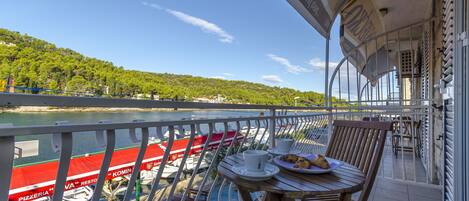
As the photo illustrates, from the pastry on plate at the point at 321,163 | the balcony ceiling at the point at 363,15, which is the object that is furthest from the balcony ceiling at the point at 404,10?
the pastry on plate at the point at 321,163

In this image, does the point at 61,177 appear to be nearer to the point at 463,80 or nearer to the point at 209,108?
the point at 209,108

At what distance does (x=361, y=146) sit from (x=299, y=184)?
3.09ft

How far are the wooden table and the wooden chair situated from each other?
11.0 inches

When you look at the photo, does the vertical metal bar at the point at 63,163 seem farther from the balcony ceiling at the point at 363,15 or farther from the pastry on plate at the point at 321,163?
the balcony ceiling at the point at 363,15

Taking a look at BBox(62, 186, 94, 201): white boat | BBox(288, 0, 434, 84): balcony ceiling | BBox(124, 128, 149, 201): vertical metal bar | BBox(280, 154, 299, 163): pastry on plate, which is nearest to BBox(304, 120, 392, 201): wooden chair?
BBox(280, 154, 299, 163): pastry on plate

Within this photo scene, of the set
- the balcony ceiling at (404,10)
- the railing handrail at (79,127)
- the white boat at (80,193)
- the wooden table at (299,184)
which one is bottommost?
the white boat at (80,193)

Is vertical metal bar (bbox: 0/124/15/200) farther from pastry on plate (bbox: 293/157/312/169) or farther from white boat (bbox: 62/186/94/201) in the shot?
white boat (bbox: 62/186/94/201)

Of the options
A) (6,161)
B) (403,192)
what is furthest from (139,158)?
(403,192)

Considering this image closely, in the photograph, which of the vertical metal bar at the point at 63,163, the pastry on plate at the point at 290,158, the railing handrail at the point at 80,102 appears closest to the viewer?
the railing handrail at the point at 80,102

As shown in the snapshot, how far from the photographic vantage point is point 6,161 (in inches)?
29.2

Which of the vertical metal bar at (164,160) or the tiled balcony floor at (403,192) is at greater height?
the vertical metal bar at (164,160)

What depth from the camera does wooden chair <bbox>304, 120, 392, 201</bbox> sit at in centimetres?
156

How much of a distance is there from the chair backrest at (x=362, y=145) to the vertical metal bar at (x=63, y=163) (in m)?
1.47

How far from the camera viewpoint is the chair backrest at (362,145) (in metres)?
1.56
